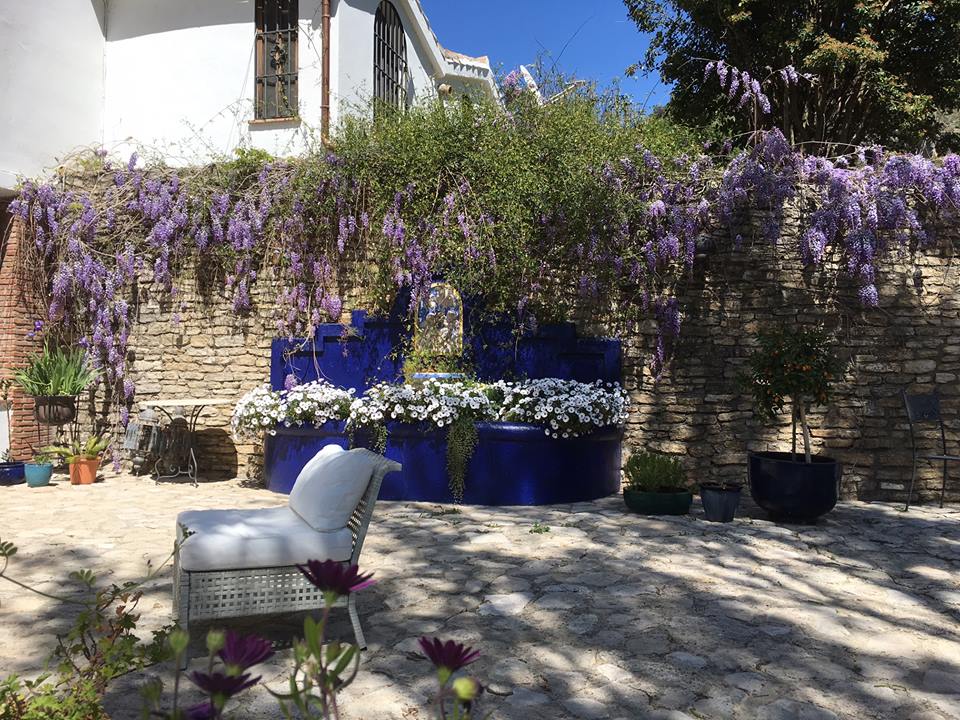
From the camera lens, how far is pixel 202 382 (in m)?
7.78

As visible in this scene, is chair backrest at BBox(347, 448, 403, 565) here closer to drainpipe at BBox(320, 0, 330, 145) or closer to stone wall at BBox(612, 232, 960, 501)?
stone wall at BBox(612, 232, 960, 501)

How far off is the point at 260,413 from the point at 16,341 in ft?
11.3

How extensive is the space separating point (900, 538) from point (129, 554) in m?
5.03

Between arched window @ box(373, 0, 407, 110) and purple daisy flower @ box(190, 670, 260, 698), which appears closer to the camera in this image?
purple daisy flower @ box(190, 670, 260, 698)

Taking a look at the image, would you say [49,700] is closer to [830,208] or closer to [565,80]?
[830,208]

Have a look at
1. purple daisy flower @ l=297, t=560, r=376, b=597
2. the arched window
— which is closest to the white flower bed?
purple daisy flower @ l=297, t=560, r=376, b=597

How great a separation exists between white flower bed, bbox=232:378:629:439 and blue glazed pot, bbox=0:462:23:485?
2494mm

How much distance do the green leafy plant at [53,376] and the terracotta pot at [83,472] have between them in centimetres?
77

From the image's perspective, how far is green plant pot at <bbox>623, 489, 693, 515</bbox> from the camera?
5617mm

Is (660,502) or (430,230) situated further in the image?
(430,230)

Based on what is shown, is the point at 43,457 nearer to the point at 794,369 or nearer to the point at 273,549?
the point at 273,549

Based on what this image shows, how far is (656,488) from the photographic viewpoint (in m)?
5.72

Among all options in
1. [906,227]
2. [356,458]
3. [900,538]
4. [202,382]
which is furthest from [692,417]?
[202,382]

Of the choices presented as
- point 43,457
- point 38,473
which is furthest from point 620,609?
point 43,457
